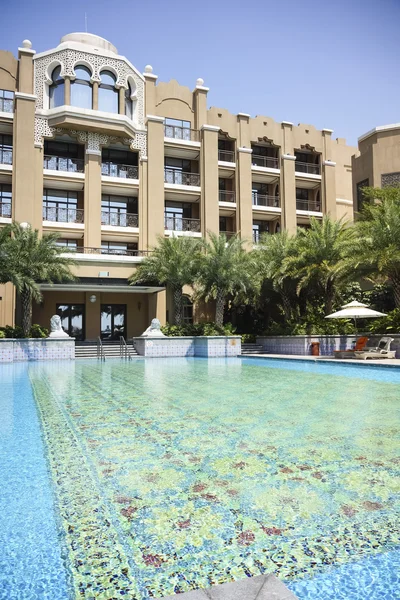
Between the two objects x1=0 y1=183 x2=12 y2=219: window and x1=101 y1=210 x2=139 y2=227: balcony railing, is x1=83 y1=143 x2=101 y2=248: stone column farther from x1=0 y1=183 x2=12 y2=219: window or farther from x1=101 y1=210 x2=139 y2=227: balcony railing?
x1=0 y1=183 x2=12 y2=219: window

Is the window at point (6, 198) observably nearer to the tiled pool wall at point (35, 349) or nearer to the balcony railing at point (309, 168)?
the tiled pool wall at point (35, 349)

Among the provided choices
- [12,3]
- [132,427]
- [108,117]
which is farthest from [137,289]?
[132,427]

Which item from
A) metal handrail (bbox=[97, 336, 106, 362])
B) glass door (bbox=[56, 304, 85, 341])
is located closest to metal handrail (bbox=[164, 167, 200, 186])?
glass door (bbox=[56, 304, 85, 341])

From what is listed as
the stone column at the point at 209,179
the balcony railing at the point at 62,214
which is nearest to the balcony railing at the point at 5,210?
the balcony railing at the point at 62,214

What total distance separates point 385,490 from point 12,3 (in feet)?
37.8

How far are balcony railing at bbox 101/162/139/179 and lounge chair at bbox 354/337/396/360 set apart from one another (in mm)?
18826

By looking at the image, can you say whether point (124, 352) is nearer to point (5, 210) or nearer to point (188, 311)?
point (188, 311)

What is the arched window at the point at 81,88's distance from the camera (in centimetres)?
2850

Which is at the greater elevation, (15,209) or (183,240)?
(15,209)

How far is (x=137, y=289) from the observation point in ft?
87.4

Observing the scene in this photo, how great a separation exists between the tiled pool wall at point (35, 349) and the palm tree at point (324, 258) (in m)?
11.6

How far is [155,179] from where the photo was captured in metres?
29.8

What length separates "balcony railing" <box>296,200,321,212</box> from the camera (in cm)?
3516

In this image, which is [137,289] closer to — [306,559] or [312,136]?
[312,136]
